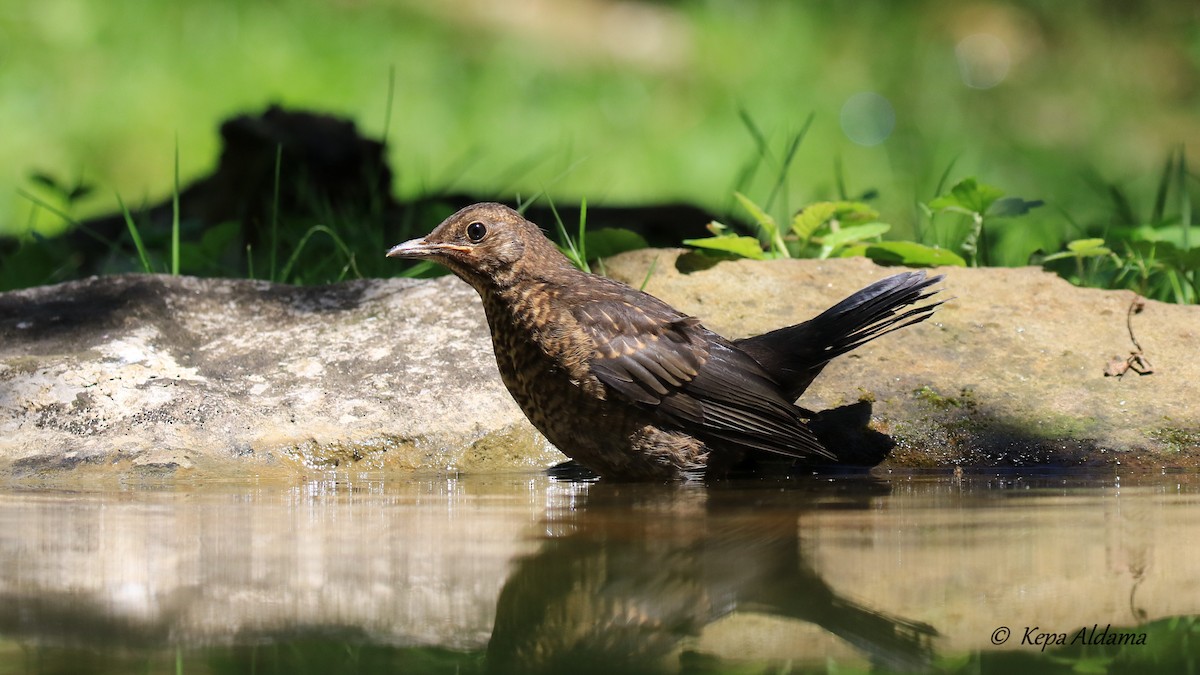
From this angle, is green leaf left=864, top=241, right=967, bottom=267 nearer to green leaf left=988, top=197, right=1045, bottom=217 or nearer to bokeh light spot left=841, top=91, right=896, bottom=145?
green leaf left=988, top=197, right=1045, bottom=217

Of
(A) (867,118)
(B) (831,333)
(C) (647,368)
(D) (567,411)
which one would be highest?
(A) (867,118)

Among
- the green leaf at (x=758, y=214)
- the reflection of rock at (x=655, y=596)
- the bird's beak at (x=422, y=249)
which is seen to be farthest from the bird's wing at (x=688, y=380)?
the green leaf at (x=758, y=214)

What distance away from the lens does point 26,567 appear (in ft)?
8.00

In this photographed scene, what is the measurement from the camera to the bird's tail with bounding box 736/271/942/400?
4105mm

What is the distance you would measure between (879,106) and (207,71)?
5.68 metres

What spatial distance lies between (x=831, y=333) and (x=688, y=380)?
489 millimetres

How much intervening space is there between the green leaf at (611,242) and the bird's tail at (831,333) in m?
1.23

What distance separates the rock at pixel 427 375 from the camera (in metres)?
4.07

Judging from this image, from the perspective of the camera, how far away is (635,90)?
11.5 metres

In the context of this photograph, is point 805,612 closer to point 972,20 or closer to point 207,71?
point 207,71

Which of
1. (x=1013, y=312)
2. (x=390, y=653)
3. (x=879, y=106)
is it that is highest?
(x=879, y=106)

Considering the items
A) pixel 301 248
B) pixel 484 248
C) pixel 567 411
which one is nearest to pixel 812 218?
pixel 484 248

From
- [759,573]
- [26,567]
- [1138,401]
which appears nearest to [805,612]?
[759,573]

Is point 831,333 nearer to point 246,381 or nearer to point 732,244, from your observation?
point 732,244
